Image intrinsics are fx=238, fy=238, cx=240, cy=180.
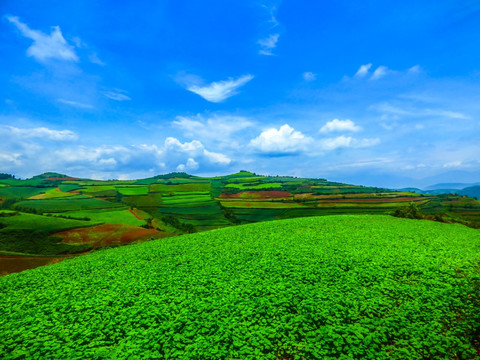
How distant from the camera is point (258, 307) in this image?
44.3ft

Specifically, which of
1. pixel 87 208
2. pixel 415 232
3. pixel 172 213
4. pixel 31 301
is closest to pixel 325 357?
pixel 31 301

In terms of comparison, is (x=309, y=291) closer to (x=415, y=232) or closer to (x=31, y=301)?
(x=31, y=301)

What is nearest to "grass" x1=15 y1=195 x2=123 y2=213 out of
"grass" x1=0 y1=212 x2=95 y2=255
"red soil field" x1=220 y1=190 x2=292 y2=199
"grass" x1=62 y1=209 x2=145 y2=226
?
"grass" x1=62 y1=209 x2=145 y2=226

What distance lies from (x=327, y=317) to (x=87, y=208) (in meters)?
102

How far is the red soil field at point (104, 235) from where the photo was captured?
172ft

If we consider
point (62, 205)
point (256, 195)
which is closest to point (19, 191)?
point (62, 205)

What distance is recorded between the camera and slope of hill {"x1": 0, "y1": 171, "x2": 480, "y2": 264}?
52312 mm

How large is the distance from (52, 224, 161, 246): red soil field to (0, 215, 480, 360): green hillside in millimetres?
29854

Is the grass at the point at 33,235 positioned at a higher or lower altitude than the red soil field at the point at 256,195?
lower

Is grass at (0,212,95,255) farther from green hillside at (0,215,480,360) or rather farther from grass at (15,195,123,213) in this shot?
green hillside at (0,215,480,360)

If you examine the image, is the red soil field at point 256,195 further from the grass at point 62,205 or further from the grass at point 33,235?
the grass at point 33,235

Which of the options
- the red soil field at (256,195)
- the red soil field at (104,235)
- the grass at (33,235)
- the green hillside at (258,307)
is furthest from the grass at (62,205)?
the green hillside at (258,307)

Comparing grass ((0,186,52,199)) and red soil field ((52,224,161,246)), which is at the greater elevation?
grass ((0,186,52,199))

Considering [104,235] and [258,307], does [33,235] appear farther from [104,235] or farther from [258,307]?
[258,307]
